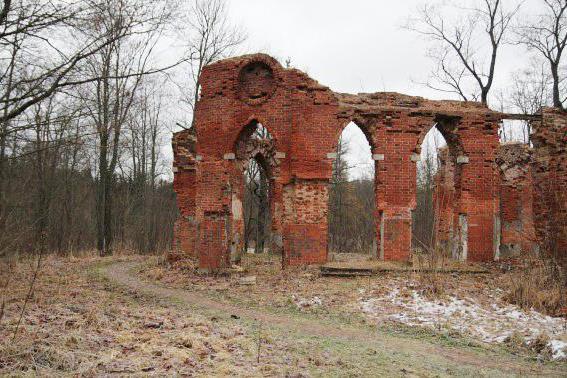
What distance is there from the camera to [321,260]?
14.4m

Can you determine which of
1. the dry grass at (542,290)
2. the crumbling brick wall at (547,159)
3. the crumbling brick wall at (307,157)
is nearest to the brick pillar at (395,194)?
the crumbling brick wall at (307,157)

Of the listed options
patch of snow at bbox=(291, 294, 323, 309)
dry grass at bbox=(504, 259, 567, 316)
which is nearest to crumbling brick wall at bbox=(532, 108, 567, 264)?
dry grass at bbox=(504, 259, 567, 316)

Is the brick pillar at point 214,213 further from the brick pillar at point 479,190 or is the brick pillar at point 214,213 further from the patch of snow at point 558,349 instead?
the patch of snow at point 558,349

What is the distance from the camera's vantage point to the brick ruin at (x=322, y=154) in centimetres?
1456

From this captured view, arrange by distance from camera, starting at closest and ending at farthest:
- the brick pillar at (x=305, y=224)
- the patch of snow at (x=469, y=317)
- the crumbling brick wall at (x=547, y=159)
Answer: the patch of snow at (x=469, y=317), the brick pillar at (x=305, y=224), the crumbling brick wall at (x=547, y=159)

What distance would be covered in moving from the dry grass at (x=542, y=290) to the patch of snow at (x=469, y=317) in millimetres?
260

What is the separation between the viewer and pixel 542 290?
9.12 meters

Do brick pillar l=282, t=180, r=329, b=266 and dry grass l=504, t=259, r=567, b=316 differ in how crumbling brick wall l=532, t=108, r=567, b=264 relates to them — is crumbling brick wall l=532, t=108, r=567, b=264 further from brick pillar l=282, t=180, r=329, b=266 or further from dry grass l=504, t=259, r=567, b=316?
brick pillar l=282, t=180, r=329, b=266

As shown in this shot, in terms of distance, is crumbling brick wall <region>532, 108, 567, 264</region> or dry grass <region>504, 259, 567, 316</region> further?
crumbling brick wall <region>532, 108, 567, 264</region>

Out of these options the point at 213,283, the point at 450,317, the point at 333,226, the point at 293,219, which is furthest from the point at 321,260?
the point at 333,226

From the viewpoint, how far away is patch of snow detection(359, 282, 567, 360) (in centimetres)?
731

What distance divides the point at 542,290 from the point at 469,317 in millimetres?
1815

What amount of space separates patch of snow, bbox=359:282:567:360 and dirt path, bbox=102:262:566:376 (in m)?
0.66

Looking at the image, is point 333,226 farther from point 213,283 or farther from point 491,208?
point 213,283
